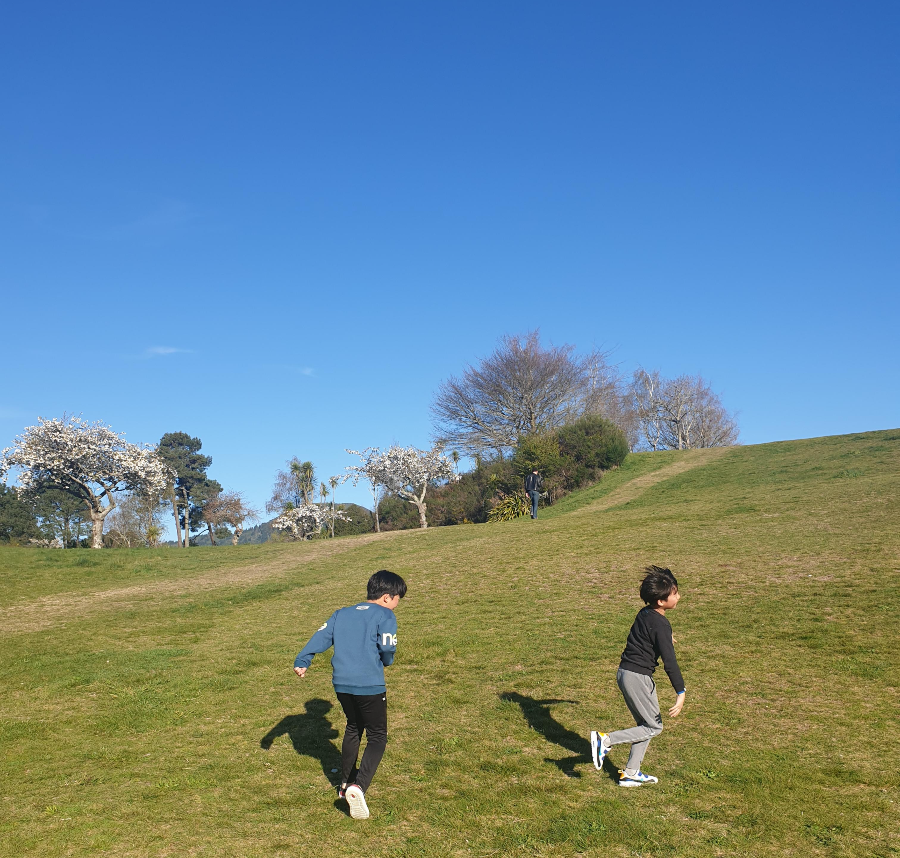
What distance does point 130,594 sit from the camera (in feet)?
65.7

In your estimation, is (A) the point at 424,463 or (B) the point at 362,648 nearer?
(B) the point at 362,648

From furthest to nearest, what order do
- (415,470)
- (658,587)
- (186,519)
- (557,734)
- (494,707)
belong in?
(186,519) < (415,470) < (494,707) < (557,734) < (658,587)

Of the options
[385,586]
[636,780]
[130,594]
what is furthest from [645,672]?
[130,594]

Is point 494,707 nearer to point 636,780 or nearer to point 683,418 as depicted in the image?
point 636,780

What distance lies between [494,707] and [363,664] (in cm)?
383

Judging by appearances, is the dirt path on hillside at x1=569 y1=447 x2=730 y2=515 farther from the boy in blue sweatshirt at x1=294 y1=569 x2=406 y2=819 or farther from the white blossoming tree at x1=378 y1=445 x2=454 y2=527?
the boy in blue sweatshirt at x1=294 y1=569 x2=406 y2=819

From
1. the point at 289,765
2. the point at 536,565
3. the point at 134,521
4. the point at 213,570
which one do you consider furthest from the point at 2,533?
the point at 289,765

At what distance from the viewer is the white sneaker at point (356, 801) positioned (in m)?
5.97

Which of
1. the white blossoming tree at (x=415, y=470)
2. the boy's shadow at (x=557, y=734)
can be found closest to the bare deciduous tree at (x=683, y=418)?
the white blossoming tree at (x=415, y=470)

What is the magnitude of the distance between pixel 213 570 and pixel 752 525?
17.2m

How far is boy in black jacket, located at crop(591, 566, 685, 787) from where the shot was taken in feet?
20.8

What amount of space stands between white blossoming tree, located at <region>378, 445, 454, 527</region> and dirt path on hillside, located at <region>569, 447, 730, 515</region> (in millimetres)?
20211

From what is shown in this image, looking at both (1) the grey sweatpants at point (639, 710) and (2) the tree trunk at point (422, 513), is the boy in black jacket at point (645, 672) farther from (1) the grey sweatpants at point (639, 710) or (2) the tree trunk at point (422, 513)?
(2) the tree trunk at point (422, 513)

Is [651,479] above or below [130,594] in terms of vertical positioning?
above
